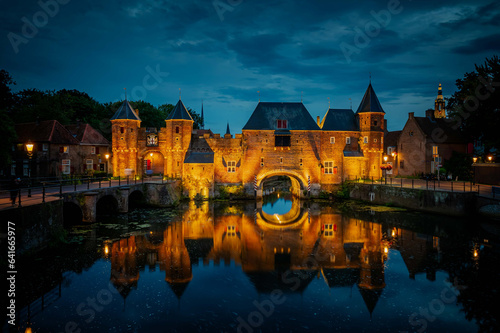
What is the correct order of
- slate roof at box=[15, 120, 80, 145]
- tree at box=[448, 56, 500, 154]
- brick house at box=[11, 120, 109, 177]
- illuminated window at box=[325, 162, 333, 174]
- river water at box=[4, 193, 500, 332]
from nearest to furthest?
1. river water at box=[4, 193, 500, 332]
2. tree at box=[448, 56, 500, 154]
3. brick house at box=[11, 120, 109, 177]
4. slate roof at box=[15, 120, 80, 145]
5. illuminated window at box=[325, 162, 333, 174]

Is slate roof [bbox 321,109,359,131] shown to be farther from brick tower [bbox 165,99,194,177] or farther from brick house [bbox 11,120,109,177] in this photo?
brick house [bbox 11,120,109,177]

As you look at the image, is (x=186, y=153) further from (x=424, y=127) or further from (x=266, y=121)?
(x=424, y=127)

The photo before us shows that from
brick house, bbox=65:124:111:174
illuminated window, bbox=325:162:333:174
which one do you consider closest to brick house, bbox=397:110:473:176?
illuminated window, bbox=325:162:333:174

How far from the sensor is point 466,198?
23000 millimetres

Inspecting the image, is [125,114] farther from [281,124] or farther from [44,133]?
[281,124]

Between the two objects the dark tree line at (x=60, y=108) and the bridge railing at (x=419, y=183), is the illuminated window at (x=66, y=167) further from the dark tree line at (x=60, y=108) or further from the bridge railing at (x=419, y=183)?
the bridge railing at (x=419, y=183)

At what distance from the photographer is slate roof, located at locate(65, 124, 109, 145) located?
1446 inches

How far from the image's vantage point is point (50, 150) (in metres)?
32.8

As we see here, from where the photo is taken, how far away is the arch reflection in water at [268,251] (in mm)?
12727

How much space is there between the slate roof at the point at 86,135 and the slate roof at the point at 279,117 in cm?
1815

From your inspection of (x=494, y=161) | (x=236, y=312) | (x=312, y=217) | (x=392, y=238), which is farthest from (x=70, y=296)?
(x=494, y=161)

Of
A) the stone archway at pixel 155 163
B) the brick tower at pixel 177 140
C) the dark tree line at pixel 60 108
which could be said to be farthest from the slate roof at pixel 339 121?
the dark tree line at pixel 60 108

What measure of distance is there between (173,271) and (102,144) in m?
29.5

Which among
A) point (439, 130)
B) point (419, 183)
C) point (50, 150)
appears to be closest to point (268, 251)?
point (419, 183)
